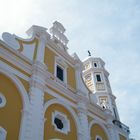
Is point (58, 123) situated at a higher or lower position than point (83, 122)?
lower

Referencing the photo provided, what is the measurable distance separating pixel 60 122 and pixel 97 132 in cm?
480

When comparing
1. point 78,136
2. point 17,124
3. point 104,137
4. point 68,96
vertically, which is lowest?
point 17,124

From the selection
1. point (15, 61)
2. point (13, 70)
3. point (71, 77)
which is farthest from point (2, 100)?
point (71, 77)

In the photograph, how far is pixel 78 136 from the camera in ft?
47.4

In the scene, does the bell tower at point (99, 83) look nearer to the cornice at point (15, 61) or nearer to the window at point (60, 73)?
the window at point (60, 73)

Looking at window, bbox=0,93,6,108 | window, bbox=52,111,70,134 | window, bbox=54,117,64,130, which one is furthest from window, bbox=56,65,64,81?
window, bbox=0,93,6,108

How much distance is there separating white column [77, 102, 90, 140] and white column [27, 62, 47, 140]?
13.7ft

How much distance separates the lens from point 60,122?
14328 millimetres

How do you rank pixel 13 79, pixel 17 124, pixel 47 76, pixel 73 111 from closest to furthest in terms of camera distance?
pixel 17 124, pixel 13 79, pixel 47 76, pixel 73 111

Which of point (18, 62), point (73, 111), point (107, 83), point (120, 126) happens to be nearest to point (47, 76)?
point (18, 62)

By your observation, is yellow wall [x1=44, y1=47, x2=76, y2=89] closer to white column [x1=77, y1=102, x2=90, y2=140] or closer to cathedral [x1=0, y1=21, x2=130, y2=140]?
cathedral [x1=0, y1=21, x2=130, y2=140]

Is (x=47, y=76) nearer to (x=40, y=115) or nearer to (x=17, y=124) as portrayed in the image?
(x=40, y=115)

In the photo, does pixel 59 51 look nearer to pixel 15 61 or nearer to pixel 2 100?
pixel 15 61

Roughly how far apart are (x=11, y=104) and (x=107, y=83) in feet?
58.3
